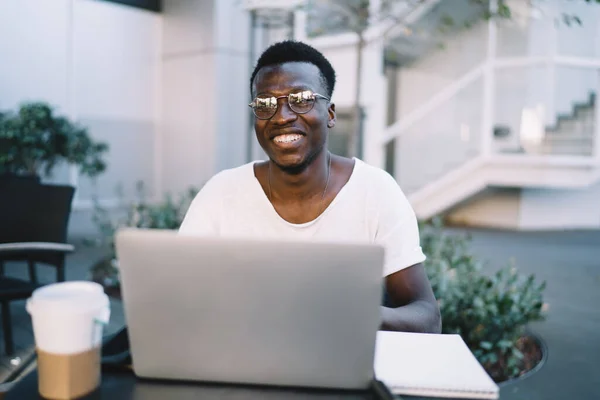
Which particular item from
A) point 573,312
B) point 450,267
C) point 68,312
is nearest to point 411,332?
point 68,312

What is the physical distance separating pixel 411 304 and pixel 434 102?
7.92 metres

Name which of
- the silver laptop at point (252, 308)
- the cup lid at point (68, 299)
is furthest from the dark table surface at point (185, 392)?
the cup lid at point (68, 299)

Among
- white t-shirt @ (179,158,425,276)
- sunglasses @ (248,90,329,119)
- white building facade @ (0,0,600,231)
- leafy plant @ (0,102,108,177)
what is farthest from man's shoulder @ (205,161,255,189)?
white building facade @ (0,0,600,231)

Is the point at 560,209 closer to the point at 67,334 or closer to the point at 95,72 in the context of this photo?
the point at 95,72

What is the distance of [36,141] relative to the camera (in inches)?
212

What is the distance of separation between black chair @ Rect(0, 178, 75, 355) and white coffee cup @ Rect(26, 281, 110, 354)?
219cm

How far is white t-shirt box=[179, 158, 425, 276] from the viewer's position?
5.46ft

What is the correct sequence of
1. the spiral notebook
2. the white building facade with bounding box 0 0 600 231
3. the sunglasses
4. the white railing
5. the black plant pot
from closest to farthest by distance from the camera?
the spiral notebook, the sunglasses, the black plant pot, the white building facade with bounding box 0 0 600 231, the white railing

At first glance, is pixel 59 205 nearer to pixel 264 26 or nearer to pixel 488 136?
pixel 264 26

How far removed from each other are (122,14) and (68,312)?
841 centimetres

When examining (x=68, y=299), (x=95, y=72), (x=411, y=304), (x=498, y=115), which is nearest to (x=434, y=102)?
(x=498, y=115)

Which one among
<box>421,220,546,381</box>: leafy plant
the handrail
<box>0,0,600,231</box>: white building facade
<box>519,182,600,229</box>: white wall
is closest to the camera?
<box>421,220,546,381</box>: leafy plant

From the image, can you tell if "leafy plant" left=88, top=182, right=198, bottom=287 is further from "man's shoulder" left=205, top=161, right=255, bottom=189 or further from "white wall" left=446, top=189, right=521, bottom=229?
"white wall" left=446, top=189, right=521, bottom=229

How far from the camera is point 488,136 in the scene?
29.0ft
